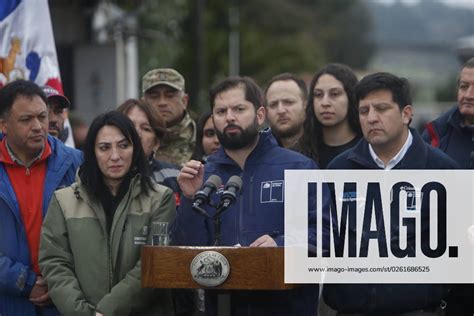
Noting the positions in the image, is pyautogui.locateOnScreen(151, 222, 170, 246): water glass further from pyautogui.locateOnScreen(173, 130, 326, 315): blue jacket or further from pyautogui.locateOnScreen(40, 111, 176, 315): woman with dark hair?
pyautogui.locateOnScreen(40, 111, 176, 315): woman with dark hair

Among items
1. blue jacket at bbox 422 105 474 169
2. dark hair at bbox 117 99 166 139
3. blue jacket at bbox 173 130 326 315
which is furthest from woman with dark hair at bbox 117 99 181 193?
blue jacket at bbox 422 105 474 169

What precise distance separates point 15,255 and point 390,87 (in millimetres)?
2346

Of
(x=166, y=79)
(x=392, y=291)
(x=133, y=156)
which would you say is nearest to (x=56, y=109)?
A: (x=166, y=79)

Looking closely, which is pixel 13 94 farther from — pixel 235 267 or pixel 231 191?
pixel 235 267

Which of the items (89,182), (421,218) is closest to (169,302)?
(89,182)

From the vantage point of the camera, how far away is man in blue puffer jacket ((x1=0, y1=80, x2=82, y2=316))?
6.73m

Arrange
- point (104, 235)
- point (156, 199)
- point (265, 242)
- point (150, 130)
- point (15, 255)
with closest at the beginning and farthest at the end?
1. point (265, 242)
2. point (104, 235)
3. point (156, 199)
4. point (15, 255)
5. point (150, 130)

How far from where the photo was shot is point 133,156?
6805mm

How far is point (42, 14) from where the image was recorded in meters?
8.59

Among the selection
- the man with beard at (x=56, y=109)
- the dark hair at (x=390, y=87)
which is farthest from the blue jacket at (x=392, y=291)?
the man with beard at (x=56, y=109)

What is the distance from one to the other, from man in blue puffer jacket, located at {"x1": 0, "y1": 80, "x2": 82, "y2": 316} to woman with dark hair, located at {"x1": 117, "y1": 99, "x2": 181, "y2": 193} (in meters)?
0.63

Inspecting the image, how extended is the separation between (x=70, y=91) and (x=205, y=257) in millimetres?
14093

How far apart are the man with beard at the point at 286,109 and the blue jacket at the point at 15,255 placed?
1804mm

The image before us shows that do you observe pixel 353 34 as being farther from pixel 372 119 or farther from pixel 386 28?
pixel 372 119
